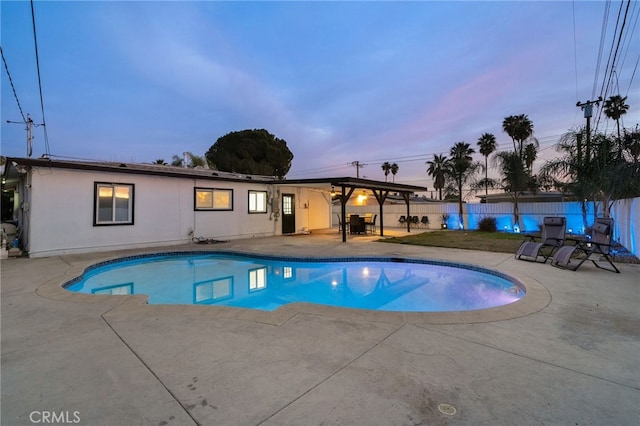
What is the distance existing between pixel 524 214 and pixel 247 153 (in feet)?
64.7

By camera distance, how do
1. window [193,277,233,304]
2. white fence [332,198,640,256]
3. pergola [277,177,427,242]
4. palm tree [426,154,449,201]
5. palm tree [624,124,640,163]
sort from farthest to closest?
palm tree [426,154,449,201] → pergola [277,177,427,242] → white fence [332,198,640,256] → palm tree [624,124,640,163] → window [193,277,233,304]

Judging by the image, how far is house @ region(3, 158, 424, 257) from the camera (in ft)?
25.7

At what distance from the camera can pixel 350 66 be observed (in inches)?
556

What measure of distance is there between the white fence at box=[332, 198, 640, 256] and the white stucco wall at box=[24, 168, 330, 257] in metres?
9.36

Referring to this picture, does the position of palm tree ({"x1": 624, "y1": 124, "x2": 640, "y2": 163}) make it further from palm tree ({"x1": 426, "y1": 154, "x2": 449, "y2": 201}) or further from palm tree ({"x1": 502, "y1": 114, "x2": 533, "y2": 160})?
palm tree ({"x1": 426, "y1": 154, "x2": 449, "y2": 201})

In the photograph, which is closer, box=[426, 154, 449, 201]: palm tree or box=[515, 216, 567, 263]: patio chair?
box=[515, 216, 567, 263]: patio chair

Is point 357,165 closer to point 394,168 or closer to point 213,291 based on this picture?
point 394,168

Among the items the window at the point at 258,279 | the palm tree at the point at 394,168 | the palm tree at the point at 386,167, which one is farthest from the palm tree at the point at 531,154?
the palm tree at the point at 386,167

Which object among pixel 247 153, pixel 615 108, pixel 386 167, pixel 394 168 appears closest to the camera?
pixel 615 108

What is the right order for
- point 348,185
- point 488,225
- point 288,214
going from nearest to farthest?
point 348,185, point 288,214, point 488,225

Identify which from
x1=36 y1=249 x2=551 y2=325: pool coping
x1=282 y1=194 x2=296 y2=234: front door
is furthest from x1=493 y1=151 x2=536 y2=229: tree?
x1=36 y1=249 x2=551 y2=325: pool coping

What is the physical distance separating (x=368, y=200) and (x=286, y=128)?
9.23m

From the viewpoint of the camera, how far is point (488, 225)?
49.1 feet

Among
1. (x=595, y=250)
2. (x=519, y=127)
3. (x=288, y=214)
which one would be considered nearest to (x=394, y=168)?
(x=519, y=127)
